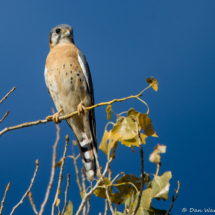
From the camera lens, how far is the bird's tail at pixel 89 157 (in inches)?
98.0

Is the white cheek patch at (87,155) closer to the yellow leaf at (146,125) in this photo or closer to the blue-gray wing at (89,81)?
the blue-gray wing at (89,81)

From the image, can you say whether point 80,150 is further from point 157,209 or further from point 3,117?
point 157,209

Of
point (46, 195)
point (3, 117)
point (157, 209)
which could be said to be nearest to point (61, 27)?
point (3, 117)

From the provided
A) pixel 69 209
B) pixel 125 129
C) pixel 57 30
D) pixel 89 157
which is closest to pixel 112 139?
pixel 125 129

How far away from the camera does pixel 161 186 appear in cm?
125

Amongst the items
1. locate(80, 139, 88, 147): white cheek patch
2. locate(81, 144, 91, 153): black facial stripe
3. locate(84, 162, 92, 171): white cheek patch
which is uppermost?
locate(80, 139, 88, 147): white cheek patch

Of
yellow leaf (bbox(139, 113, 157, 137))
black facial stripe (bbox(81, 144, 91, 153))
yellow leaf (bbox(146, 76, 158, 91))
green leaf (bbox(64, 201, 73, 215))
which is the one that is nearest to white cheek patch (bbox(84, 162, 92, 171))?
black facial stripe (bbox(81, 144, 91, 153))

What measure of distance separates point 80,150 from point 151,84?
5.69 feet

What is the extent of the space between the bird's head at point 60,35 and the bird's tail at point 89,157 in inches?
49.0

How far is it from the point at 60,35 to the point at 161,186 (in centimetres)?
255

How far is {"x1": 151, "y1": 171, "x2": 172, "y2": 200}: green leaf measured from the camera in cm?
123

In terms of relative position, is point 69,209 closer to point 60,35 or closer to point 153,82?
point 153,82

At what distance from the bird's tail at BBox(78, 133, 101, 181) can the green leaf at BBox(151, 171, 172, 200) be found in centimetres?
121

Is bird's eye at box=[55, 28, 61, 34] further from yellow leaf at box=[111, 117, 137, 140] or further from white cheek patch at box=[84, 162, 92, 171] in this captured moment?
yellow leaf at box=[111, 117, 137, 140]
